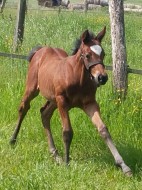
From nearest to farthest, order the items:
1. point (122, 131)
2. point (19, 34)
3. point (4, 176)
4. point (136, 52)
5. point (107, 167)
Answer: point (4, 176) → point (107, 167) → point (122, 131) → point (19, 34) → point (136, 52)

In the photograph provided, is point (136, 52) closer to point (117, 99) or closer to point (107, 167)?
point (117, 99)

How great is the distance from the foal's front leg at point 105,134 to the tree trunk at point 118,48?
4.95ft

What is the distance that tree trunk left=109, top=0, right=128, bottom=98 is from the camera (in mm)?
8164

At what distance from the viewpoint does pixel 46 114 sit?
7.71 m

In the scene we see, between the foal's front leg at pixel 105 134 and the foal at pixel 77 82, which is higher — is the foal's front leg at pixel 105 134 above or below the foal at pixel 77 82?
below

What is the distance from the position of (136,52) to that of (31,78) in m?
5.16

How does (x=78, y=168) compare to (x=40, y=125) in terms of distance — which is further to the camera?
(x=40, y=125)

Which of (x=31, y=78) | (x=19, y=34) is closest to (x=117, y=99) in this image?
(x=31, y=78)

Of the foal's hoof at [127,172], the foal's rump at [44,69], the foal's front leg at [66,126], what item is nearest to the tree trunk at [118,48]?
the foal's rump at [44,69]

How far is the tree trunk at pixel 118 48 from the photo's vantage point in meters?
8.16

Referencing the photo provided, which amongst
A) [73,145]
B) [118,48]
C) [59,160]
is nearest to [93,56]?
[59,160]

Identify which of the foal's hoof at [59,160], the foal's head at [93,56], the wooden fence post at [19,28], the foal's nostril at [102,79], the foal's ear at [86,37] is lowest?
the foal's hoof at [59,160]

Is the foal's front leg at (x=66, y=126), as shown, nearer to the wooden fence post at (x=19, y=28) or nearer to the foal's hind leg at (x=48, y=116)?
the foal's hind leg at (x=48, y=116)

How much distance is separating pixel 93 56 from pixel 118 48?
200 centimetres
